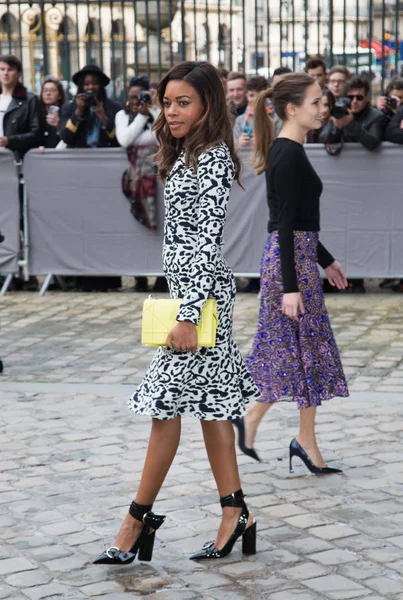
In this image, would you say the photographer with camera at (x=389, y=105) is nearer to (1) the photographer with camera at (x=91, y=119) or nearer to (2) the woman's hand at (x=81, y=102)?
(1) the photographer with camera at (x=91, y=119)

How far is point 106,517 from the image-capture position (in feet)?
15.7

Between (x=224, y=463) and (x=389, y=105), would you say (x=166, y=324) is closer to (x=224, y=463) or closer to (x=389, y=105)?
(x=224, y=463)

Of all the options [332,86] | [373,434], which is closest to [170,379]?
[373,434]

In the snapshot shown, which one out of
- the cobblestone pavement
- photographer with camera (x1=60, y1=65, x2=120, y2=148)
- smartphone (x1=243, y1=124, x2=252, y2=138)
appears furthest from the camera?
photographer with camera (x1=60, y1=65, x2=120, y2=148)

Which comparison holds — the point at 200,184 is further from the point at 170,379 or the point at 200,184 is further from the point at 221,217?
the point at 170,379

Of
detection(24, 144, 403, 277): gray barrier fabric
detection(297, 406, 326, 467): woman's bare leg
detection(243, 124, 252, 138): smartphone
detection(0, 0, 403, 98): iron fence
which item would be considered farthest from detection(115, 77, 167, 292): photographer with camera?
detection(297, 406, 326, 467): woman's bare leg

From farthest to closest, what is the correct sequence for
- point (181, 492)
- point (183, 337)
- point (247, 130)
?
point (247, 130), point (181, 492), point (183, 337)

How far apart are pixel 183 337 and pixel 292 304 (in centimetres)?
125

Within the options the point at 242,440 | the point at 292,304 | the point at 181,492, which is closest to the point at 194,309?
the point at 292,304

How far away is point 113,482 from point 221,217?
1779 mm

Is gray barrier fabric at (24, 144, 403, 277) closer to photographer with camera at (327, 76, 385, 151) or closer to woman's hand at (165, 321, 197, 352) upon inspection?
photographer with camera at (327, 76, 385, 151)

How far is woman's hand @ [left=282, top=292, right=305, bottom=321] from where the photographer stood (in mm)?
5113

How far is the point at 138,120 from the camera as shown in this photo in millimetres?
10438

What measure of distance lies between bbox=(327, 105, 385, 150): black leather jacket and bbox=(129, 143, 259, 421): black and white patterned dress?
240 inches
